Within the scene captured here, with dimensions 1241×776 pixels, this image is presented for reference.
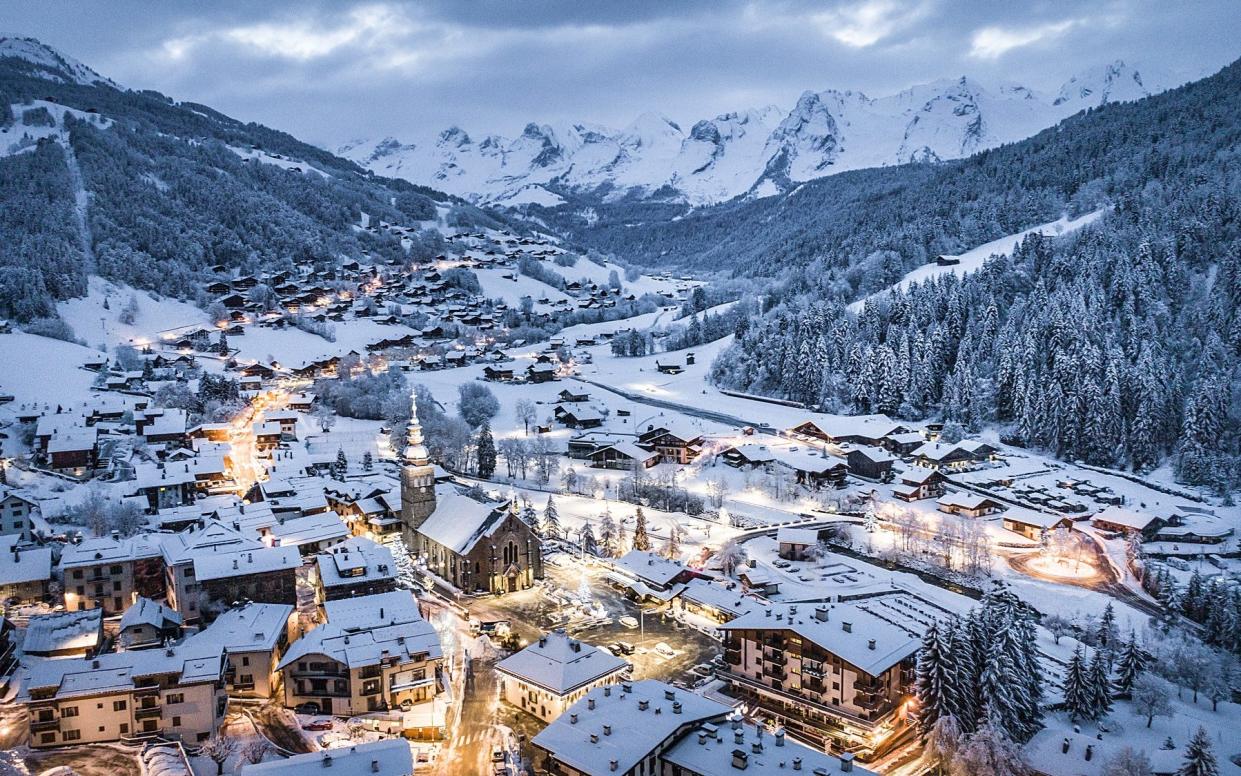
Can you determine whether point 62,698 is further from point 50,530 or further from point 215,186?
point 215,186

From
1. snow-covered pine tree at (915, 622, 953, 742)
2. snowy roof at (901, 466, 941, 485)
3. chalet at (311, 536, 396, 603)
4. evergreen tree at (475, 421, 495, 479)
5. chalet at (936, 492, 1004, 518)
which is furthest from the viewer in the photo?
evergreen tree at (475, 421, 495, 479)

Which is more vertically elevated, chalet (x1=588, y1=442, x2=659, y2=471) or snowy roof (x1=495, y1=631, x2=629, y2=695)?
chalet (x1=588, y1=442, x2=659, y2=471)

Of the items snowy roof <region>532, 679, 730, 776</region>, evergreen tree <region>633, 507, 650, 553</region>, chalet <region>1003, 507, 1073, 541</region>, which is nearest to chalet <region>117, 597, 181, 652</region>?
snowy roof <region>532, 679, 730, 776</region>

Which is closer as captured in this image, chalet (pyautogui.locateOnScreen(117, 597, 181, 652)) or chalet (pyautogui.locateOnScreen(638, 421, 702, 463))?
chalet (pyautogui.locateOnScreen(117, 597, 181, 652))

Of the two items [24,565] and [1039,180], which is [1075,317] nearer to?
[1039,180]

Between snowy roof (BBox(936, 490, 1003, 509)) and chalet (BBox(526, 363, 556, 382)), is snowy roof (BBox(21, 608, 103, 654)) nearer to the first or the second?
snowy roof (BBox(936, 490, 1003, 509))

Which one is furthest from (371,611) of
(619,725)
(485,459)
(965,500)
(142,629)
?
(965,500)

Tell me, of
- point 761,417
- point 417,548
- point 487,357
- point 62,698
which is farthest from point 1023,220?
point 62,698
